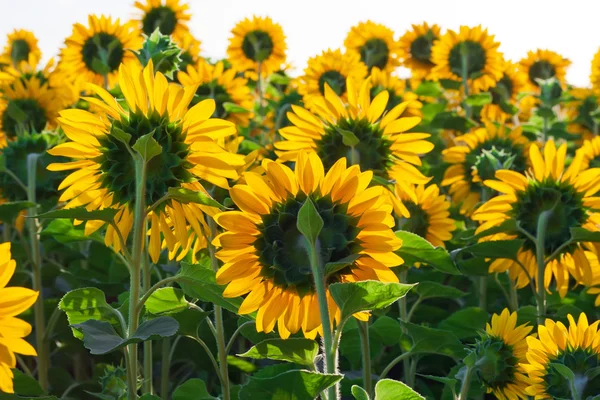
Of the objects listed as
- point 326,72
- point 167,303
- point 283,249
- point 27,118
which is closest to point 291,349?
point 283,249

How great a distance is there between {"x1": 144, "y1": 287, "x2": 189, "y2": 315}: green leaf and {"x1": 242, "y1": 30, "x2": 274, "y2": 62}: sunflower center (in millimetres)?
2782

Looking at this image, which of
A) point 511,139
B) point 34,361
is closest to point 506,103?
point 511,139

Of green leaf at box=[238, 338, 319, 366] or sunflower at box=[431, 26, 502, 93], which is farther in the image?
sunflower at box=[431, 26, 502, 93]

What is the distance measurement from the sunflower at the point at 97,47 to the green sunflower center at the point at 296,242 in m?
2.46

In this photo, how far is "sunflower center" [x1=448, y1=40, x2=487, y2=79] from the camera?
3914 mm

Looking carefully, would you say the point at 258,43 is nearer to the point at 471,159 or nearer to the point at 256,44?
the point at 256,44

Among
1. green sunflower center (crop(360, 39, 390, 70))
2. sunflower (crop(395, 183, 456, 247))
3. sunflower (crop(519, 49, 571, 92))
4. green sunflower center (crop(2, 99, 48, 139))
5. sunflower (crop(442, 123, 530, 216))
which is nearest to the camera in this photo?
sunflower (crop(395, 183, 456, 247))

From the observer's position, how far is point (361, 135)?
1.65 m

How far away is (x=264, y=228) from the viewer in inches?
46.1

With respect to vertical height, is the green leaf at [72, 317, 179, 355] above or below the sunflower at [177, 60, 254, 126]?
below

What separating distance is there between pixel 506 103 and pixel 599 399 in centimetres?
291

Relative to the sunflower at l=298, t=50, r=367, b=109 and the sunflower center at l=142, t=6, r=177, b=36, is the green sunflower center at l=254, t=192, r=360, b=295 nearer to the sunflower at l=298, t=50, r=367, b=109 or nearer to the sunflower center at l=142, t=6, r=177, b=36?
the sunflower at l=298, t=50, r=367, b=109

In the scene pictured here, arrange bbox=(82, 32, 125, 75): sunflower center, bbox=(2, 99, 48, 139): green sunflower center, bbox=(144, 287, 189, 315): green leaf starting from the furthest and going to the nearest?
bbox=(82, 32, 125, 75): sunflower center
bbox=(2, 99, 48, 139): green sunflower center
bbox=(144, 287, 189, 315): green leaf

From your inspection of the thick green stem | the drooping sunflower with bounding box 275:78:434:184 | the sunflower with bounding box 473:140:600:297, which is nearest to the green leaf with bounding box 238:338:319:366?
the drooping sunflower with bounding box 275:78:434:184
